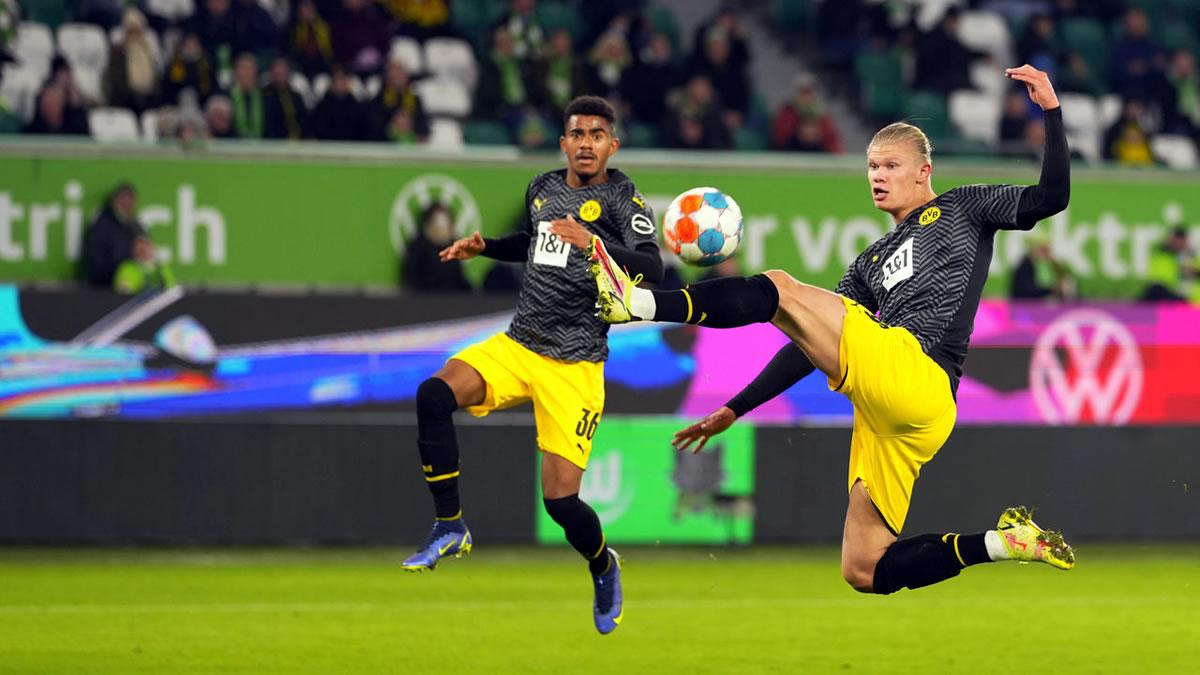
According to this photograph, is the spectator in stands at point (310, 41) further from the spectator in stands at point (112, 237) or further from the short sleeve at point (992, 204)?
the short sleeve at point (992, 204)

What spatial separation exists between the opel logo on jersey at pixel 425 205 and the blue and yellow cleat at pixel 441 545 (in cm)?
646

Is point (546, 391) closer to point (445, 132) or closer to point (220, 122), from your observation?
point (220, 122)

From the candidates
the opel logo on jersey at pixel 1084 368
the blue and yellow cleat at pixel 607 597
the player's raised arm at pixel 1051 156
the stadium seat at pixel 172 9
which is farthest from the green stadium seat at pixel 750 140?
the player's raised arm at pixel 1051 156

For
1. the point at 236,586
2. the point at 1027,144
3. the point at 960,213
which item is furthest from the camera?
the point at 1027,144

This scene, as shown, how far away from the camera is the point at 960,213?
6.99 meters

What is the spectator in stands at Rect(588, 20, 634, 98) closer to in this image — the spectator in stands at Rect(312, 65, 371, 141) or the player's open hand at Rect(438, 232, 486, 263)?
the spectator in stands at Rect(312, 65, 371, 141)

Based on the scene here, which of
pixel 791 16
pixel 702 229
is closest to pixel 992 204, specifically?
pixel 702 229

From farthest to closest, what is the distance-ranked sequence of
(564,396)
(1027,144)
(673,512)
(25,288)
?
(1027,144) → (673,512) → (25,288) → (564,396)

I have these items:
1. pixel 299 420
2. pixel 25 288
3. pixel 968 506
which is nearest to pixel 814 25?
pixel 968 506

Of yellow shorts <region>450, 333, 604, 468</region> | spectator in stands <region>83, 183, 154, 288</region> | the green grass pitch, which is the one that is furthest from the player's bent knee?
spectator in stands <region>83, 183, 154, 288</region>

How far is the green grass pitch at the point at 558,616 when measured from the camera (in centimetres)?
834

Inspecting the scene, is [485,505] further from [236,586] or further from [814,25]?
[814,25]

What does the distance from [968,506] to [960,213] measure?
316 inches

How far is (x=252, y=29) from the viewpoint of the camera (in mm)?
15273
